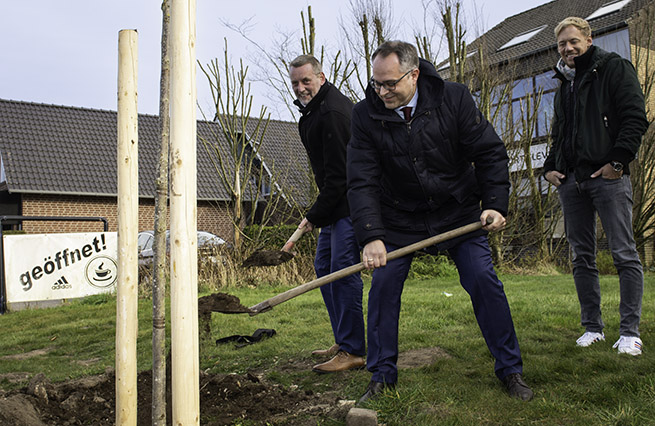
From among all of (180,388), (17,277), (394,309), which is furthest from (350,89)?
(180,388)

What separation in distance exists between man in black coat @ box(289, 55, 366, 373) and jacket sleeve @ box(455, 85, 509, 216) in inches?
40.5

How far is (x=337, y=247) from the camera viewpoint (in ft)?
13.3

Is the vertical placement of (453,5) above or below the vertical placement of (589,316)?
above

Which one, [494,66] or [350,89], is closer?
[350,89]

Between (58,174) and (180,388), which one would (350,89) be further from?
(58,174)

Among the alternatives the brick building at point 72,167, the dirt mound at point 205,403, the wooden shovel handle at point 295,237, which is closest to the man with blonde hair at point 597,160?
the wooden shovel handle at point 295,237

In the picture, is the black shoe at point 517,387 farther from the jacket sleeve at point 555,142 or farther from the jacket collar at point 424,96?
the jacket sleeve at point 555,142

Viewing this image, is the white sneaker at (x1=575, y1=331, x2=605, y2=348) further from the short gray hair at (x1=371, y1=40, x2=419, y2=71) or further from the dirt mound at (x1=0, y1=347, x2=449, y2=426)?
the short gray hair at (x1=371, y1=40, x2=419, y2=71)

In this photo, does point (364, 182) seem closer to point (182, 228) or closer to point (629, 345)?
point (182, 228)

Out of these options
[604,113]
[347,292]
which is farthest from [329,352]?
[604,113]

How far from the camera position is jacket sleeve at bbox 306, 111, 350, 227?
4020 millimetres

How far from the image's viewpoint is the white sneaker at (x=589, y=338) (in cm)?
389

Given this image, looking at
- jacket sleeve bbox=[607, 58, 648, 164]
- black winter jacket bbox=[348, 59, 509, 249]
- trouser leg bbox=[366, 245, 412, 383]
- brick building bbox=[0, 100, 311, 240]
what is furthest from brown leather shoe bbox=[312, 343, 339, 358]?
brick building bbox=[0, 100, 311, 240]

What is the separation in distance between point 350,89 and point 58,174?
567 inches
